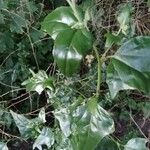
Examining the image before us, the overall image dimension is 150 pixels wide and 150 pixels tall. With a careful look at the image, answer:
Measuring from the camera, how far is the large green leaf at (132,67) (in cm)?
97

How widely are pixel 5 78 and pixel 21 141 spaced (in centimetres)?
26

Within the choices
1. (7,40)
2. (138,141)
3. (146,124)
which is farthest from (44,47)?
(138,141)

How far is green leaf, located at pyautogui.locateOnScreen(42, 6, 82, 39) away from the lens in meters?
1.04

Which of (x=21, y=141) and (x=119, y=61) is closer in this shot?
(x=119, y=61)

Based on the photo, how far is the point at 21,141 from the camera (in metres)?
1.74

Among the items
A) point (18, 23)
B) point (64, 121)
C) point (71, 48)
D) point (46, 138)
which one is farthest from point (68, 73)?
point (18, 23)

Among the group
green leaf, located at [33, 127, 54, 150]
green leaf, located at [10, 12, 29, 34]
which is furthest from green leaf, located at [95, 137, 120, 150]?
green leaf, located at [10, 12, 29, 34]

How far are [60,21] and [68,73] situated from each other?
0.49 feet

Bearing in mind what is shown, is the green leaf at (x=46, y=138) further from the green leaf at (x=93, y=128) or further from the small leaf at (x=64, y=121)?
the green leaf at (x=93, y=128)

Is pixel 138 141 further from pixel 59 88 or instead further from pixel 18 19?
pixel 18 19

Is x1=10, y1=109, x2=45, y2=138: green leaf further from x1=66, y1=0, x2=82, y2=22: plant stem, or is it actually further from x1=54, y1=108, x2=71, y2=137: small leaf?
x1=66, y1=0, x2=82, y2=22: plant stem

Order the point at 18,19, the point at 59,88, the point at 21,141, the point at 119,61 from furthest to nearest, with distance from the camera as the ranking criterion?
the point at 21,141 → the point at 18,19 → the point at 59,88 → the point at 119,61

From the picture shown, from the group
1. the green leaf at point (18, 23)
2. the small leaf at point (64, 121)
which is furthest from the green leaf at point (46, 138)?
the green leaf at point (18, 23)

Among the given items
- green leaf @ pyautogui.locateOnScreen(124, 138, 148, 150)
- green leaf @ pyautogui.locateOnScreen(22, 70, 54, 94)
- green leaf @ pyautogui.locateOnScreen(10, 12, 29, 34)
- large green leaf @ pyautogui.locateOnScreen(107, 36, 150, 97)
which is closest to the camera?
large green leaf @ pyautogui.locateOnScreen(107, 36, 150, 97)
